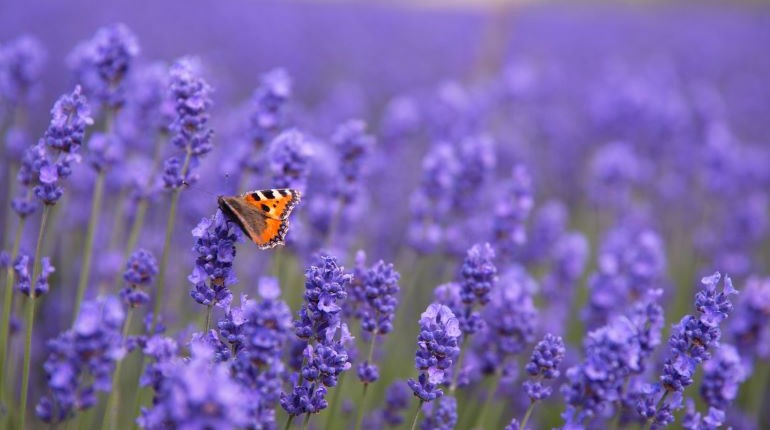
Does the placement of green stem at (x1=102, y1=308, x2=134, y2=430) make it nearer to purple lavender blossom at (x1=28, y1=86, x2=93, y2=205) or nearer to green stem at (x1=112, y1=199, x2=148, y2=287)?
purple lavender blossom at (x1=28, y1=86, x2=93, y2=205)

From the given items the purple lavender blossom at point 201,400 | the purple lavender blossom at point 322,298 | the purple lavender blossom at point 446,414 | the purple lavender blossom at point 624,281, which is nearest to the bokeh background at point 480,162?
the purple lavender blossom at point 624,281

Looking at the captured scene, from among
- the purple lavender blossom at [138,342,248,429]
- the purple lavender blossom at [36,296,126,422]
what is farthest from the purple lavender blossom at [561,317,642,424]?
the purple lavender blossom at [36,296,126,422]

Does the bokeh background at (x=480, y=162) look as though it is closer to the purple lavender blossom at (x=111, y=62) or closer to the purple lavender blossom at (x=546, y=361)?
the purple lavender blossom at (x=111, y=62)

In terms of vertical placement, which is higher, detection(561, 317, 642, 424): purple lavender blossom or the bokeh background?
the bokeh background

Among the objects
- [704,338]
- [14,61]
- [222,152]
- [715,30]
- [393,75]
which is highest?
[715,30]

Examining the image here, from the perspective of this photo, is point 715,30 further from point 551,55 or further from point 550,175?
point 550,175

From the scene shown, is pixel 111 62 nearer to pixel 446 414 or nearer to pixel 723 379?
pixel 446 414

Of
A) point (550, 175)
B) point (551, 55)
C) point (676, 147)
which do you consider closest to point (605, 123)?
point (676, 147)
